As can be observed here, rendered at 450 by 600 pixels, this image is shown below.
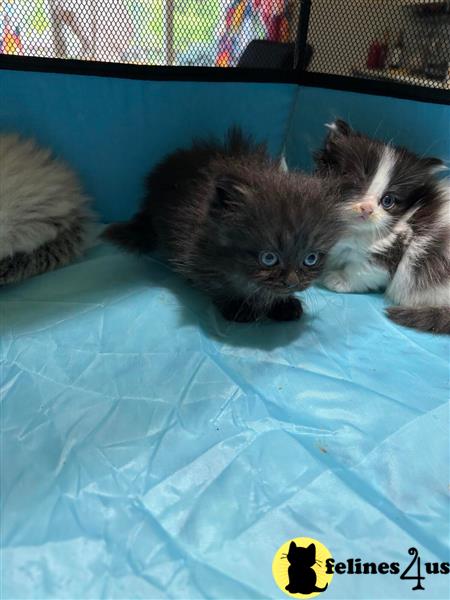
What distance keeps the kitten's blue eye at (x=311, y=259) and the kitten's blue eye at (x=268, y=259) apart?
75 mm

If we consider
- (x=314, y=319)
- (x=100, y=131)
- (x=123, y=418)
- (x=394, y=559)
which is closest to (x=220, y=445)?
(x=123, y=418)

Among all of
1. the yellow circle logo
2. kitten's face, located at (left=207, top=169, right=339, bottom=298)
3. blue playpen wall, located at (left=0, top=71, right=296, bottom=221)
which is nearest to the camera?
the yellow circle logo

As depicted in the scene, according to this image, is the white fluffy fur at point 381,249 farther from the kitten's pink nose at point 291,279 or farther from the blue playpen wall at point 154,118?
the kitten's pink nose at point 291,279

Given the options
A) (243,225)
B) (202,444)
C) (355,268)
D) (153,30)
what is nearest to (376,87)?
(355,268)

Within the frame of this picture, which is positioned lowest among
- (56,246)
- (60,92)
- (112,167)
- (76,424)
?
(76,424)

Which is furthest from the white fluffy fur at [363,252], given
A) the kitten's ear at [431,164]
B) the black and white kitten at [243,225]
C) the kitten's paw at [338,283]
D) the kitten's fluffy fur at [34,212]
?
the kitten's fluffy fur at [34,212]

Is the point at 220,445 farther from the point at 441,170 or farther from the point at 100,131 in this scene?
the point at 100,131

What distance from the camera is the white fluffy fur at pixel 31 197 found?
56.7 inches

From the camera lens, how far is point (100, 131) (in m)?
1.69

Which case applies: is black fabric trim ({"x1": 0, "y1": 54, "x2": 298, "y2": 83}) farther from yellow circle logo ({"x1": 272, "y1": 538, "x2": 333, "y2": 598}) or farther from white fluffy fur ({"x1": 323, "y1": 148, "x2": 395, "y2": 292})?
yellow circle logo ({"x1": 272, "y1": 538, "x2": 333, "y2": 598})

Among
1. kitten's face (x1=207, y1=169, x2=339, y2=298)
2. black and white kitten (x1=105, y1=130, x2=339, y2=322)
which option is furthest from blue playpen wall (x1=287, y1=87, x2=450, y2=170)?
kitten's face (x1=207, y1=169, x2=339, y2=298)

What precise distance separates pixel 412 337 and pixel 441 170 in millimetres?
540

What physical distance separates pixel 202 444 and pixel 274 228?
1.70 ft

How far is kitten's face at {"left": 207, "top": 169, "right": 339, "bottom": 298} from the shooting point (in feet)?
3.66
